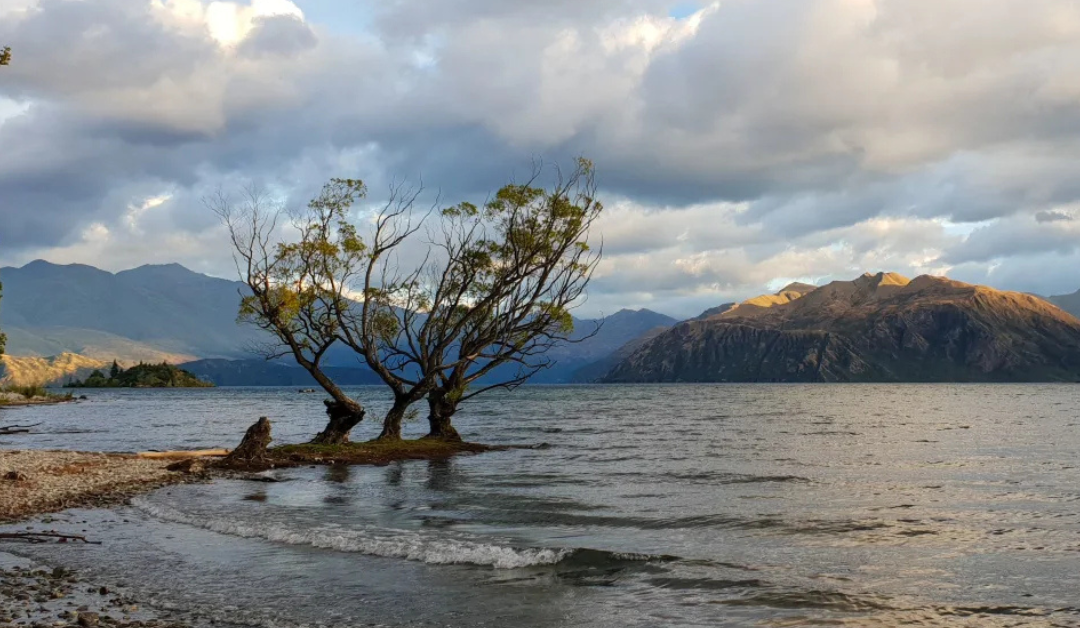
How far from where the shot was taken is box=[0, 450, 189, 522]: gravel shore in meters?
26.3

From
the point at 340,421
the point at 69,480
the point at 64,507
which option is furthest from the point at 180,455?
the point at 64,507

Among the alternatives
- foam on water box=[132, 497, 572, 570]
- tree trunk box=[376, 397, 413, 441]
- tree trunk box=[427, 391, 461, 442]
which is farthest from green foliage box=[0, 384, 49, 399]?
foam on water box=[132, 497, 572, 570]

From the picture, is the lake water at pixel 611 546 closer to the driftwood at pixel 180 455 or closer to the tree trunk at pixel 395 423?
the tree trunk at pixel 395 423

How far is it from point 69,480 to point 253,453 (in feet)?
33.1

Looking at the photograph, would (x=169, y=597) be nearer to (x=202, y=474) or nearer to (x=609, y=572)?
(x=609, y=572)

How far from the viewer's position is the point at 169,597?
50.1 ft

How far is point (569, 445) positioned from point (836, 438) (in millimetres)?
22570

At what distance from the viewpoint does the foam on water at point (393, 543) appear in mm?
19547

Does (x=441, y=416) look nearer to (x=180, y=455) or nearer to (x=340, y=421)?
(x=340, y=421)

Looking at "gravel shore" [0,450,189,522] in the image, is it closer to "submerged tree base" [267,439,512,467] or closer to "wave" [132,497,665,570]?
"wave" [132,497,665,570]

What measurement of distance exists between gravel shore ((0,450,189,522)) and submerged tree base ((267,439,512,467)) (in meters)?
6.11

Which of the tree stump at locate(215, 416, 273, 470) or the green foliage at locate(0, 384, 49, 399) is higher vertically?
the tree stump at locate(215, 416, 273, 470)

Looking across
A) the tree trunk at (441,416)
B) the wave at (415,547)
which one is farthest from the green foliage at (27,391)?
the wave at (415,547)

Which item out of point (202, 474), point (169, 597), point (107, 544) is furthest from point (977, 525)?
point (202, 474)
